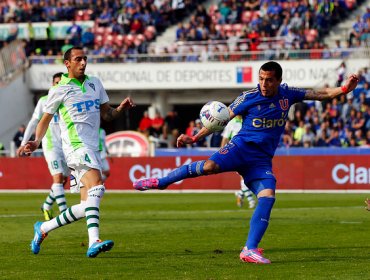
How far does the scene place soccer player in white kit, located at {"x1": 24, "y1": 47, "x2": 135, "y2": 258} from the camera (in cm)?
1256

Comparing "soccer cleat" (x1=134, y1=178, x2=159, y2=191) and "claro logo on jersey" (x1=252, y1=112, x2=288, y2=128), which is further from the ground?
→ "claro logo on jersey" (x1=252, y1=112, x2=288, y2=128)

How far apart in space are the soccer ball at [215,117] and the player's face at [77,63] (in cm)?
171

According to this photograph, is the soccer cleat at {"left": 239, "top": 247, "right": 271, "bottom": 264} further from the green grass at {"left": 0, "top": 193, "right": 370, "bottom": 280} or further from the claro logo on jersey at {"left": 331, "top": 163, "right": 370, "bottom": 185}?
the claro logo on jersey at {"left": 331, "top": 163, "right": 370, "bottom": 185}

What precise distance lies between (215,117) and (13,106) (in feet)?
109

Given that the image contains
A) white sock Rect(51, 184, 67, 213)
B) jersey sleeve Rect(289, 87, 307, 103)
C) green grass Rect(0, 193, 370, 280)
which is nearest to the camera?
green grass Rect(0, 193, 370, 280)

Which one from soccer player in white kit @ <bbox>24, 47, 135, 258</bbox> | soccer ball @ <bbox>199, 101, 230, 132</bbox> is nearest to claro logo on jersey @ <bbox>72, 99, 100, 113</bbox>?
soccer player in white kit @ <bbox>24, 47, 135, 258</bbox>

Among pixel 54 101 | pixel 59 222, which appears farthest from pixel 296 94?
pixel 59 222

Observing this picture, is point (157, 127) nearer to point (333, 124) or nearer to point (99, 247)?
point (333, 124)

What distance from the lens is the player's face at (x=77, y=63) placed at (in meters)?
12.6

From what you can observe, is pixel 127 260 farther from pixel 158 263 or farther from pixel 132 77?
pixel 132 77

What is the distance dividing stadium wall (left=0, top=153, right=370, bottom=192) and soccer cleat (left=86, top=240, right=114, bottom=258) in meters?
19.3

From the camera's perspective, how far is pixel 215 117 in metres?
11.9

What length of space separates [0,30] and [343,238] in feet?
112

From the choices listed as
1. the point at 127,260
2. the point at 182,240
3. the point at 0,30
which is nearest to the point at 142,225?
the point at 182,240
